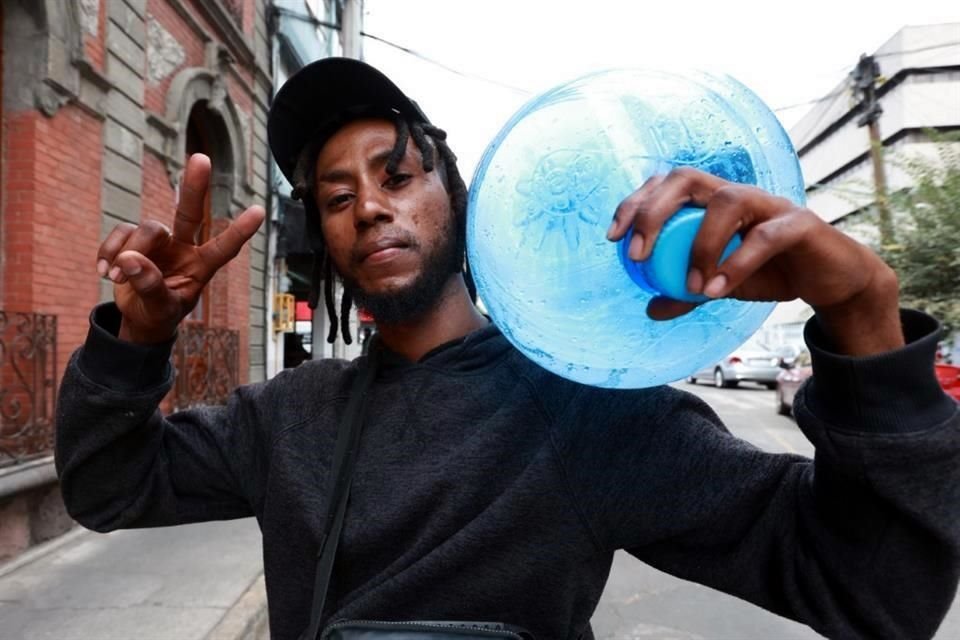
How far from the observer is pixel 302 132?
1.63 meters

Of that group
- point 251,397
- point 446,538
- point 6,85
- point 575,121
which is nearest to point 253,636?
point 251,397

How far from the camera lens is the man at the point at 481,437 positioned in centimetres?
89

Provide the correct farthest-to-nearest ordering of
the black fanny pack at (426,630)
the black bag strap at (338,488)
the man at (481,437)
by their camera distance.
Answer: the black bag strap at (338,488)
the black fanny pack at (426,630)
the man at (481,437)

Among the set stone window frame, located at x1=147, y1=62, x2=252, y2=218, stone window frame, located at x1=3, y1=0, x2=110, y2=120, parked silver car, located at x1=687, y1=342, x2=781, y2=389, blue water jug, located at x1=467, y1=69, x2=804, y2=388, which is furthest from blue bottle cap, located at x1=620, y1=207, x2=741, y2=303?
parked silver car, located at x1=687, y1=342, x2=781, y2=389

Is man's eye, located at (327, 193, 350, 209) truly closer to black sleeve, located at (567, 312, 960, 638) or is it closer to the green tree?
black sleeve, located at (567, 312, 960, 638)

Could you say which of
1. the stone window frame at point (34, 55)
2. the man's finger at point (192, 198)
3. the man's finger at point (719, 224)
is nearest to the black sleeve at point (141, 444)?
the man's finger at point (192, 198)

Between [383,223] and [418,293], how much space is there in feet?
0.55

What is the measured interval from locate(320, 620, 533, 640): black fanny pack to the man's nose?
78cm

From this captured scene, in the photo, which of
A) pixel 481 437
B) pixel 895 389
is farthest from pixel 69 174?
pixel 895 389

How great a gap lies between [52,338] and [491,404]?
4917 millimetres

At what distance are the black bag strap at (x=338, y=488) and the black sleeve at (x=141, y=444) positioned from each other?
284 mm

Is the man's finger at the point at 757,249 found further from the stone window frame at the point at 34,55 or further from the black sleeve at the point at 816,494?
the stone window frame at the point at 34,55

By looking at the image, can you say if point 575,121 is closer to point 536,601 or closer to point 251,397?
point 536,601

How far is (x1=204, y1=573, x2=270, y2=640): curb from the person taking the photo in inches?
141
